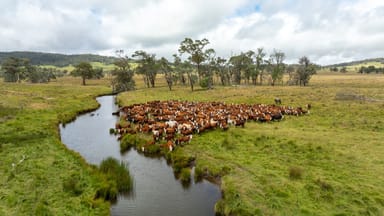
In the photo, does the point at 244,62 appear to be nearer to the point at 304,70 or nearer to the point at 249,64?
the point at 249,64

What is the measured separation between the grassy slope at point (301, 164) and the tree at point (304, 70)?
51.4 metres

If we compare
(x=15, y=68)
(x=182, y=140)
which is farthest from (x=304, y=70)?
(x=15, y=68)

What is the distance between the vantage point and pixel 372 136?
59.0ft

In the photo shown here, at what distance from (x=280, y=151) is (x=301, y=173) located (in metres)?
3.51

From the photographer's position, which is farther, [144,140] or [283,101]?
[283,101]

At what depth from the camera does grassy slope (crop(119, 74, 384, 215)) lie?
10.3m

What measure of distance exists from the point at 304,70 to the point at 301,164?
65092 millimetres

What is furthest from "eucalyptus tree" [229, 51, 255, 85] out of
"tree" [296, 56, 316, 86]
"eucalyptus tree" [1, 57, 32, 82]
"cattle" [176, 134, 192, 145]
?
"eucalyptus tree" [1, 57, 32, 82]

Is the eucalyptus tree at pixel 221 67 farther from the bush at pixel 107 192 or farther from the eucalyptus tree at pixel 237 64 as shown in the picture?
the bush at pixel 107 192

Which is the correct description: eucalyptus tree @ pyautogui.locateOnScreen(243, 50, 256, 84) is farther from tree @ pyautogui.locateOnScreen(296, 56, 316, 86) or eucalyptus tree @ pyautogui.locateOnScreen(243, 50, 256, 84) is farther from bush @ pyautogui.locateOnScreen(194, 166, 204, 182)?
bush @ pyautogui.locateOnScreen(194, 166, 204, 182)

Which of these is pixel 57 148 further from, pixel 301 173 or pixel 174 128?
pixel 301 173

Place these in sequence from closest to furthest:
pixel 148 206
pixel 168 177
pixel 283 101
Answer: pixel 148 206
pixel 168 177
pixel 283 101

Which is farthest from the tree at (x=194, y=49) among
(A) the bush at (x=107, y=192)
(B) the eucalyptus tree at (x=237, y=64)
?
(A) the bush at (x=107, y=192)

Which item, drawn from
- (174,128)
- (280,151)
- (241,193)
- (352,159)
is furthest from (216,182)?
(174,128)
